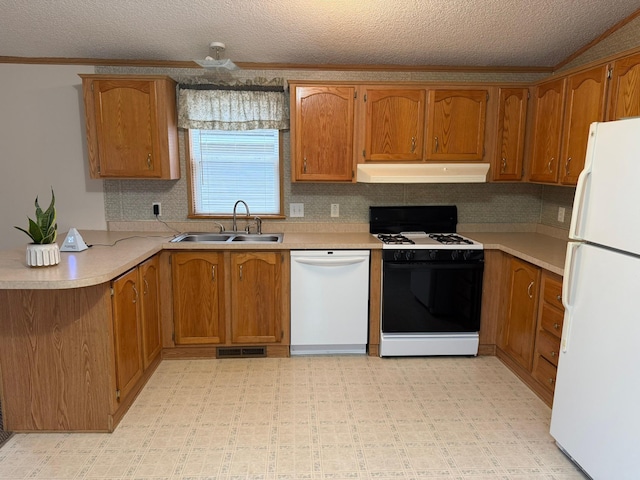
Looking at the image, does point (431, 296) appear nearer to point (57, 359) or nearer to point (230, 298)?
point (230, 298)

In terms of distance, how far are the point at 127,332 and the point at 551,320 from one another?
2.56m

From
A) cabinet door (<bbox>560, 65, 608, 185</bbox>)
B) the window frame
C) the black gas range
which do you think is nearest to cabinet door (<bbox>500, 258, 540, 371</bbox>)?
the black gas range

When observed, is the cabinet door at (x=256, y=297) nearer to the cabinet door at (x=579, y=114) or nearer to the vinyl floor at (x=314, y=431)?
the vinyl floor at (x=314, y=431)

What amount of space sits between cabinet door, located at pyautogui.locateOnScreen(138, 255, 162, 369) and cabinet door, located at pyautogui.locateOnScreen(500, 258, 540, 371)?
2.55 meters

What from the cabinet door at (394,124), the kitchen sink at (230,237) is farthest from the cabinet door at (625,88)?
the kitchen sink at (230,237)

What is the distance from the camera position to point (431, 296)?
3.31 metres

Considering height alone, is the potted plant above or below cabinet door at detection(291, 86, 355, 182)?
below

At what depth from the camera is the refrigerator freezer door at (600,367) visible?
1.76 m

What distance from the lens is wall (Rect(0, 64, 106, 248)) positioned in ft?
11.5

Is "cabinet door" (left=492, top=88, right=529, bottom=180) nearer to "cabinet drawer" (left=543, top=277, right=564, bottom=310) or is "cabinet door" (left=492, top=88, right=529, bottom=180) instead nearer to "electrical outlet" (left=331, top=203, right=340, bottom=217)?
"cabinet drawer" (left=543, top=277, right=564, bottom=310)

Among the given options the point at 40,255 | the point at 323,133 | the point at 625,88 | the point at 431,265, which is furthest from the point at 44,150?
the point at 625,88

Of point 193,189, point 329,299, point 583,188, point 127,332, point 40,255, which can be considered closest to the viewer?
point 583,188

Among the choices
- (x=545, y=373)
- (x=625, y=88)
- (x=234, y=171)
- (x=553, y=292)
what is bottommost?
(x=545, y=373)

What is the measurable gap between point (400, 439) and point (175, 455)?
46.7 inches
